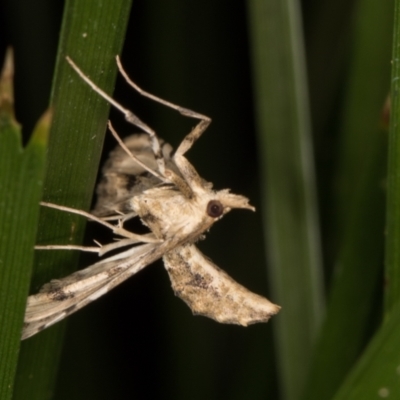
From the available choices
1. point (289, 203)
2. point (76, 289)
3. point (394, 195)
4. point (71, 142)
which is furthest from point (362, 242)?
point (71, 142)

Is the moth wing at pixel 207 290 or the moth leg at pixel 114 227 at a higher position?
the moth leg at pixel 114 227

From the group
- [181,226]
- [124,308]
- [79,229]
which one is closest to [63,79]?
[79,229]

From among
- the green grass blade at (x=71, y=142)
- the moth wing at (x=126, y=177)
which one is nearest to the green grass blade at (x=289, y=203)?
the moth wing at (x=126, y=177)

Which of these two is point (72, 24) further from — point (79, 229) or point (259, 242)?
point (259, 242)

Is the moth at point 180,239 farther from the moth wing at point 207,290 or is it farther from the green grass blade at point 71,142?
the green grass blade at point 71,142

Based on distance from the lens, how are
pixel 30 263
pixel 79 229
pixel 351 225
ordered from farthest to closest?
pixel 351 225 < pixel 79 229 < pixel 30 263

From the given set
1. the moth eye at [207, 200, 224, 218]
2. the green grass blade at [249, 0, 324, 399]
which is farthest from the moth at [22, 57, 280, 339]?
the green grass blade at [249, 0, 324, 399]

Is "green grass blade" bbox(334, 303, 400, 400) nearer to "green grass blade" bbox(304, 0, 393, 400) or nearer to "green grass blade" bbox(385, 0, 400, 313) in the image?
"green grass blade" bbox(385, 0, 400, 313)
